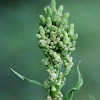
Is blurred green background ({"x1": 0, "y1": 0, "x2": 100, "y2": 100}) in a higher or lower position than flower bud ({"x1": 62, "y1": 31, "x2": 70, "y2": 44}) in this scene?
higher

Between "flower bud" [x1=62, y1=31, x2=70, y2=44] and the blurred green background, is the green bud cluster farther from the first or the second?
the blurred green background

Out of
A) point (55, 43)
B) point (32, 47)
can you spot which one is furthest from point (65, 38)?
point (32, 47)

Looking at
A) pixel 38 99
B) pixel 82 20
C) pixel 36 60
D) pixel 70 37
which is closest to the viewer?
pixel 70 37

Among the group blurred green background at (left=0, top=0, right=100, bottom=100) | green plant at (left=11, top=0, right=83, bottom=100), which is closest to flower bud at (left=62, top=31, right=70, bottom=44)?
green plant at (left=11, top=0, right=83, bottom=100)

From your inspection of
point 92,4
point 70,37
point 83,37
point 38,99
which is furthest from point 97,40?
point 70,37

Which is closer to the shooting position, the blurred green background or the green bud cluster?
the green bud cluster

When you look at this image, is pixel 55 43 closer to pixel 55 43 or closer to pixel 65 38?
pixel 55 43

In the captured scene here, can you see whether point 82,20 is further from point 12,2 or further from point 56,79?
point 56,79
